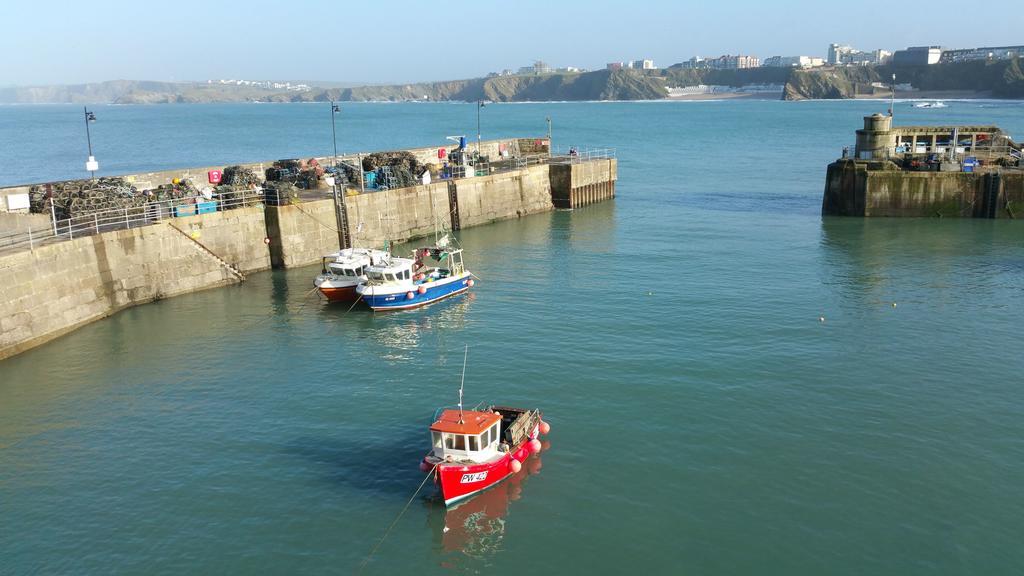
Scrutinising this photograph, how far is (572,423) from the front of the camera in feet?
94.4

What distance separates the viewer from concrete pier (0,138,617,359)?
124 ft

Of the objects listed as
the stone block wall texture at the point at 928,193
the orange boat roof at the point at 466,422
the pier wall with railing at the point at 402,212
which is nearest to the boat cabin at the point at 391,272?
the pier wall with railing at the point at 402,212

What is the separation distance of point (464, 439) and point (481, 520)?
2.41 m

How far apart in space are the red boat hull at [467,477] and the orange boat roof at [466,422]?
1.00 meters

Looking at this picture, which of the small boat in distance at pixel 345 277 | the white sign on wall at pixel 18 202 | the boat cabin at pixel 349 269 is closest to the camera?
the small boat in distance at pixel 345 277

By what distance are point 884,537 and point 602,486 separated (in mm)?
7806

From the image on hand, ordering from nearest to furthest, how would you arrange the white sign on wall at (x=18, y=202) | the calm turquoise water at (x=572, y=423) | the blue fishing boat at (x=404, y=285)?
the calm turquoise water at (x=572, y=423) → the blue fishing boat at (x=404, y=285) → the white sign on wall at (x=18, y=202)

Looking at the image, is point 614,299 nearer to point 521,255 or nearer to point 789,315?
point 789,315

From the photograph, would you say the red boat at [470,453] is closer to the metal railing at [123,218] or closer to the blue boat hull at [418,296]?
the blue boat hull at [418,296]

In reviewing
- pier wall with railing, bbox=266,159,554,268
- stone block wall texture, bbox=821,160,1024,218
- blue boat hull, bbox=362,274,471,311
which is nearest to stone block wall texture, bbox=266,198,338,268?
pier wall with railing, bbox=266,159,554,268

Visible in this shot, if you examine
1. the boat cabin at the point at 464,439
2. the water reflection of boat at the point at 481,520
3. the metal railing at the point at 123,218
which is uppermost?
the metal railing at the point at 123,218

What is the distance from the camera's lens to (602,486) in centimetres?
2466

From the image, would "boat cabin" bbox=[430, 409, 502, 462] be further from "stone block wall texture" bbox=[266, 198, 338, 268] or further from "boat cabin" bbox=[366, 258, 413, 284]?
"stone block wall texture" bbox=[266, 198, 338, 268]

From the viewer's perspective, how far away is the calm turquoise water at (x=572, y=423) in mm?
21891
